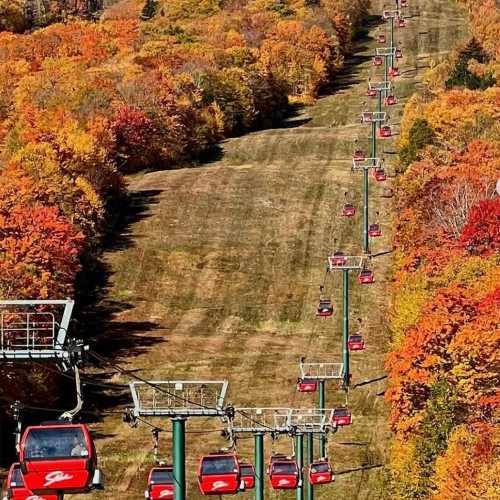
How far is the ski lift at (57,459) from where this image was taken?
39625mm

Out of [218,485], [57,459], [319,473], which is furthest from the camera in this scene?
[319,473]

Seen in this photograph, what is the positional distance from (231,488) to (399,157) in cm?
12014

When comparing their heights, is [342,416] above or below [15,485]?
below

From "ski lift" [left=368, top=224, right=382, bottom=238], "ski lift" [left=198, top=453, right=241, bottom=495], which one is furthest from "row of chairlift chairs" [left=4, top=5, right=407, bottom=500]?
"ski lift" [left=368, top=224, right=382, bottom=238]

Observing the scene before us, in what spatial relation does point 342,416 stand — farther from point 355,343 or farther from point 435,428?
point 355,343

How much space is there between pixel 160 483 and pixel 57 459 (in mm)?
18814

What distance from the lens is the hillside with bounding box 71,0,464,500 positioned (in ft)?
317

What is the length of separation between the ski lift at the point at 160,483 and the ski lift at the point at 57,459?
1783 centimetres

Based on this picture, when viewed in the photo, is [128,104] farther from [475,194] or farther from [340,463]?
[340,463]

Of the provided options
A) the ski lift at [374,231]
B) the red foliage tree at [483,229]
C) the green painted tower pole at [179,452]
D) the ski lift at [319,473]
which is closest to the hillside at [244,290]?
the ski lift at [374,231]

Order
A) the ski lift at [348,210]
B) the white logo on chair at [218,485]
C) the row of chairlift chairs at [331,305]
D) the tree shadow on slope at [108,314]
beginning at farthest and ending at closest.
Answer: the ski lift at [348,210], the tree shadow on slope at [108,314], the row of chairlift chairs at [331,305], the white logo on chair at [218,485]

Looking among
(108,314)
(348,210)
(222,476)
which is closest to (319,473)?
(222,476)

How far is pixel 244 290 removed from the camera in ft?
430

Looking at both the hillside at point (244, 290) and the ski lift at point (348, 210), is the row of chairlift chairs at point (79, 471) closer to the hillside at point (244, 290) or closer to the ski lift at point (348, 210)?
the hillside at point (244, 290)
